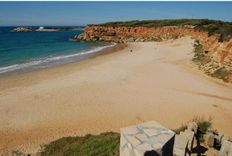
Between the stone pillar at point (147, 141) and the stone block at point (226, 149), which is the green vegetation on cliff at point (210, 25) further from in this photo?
the stone pillar at point (147, 141)

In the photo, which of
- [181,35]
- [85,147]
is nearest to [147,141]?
[85,147]

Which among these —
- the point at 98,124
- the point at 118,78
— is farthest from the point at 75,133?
the point at 118,78

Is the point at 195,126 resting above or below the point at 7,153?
above

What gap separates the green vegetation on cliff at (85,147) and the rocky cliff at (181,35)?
1350cm

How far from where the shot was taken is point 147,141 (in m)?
3.92

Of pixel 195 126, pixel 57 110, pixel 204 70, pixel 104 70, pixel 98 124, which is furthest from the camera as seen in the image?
pixel 104 70

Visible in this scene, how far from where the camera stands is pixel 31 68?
25469mm

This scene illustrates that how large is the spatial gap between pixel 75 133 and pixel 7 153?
282cm

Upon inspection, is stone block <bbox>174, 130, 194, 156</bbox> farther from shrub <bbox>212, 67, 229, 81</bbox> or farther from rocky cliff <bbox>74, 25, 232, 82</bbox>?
shrub <bbox>212, 67, 229, 81</bbox>

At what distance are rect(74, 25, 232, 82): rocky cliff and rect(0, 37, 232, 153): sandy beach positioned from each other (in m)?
1.47

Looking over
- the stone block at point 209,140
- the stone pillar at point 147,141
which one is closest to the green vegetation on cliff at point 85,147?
the stone block at point 209,140

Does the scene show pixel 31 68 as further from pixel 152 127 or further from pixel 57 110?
pixel 152 127

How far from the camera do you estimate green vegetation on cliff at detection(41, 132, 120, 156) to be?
25.1ft

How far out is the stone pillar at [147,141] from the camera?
3.73 m
